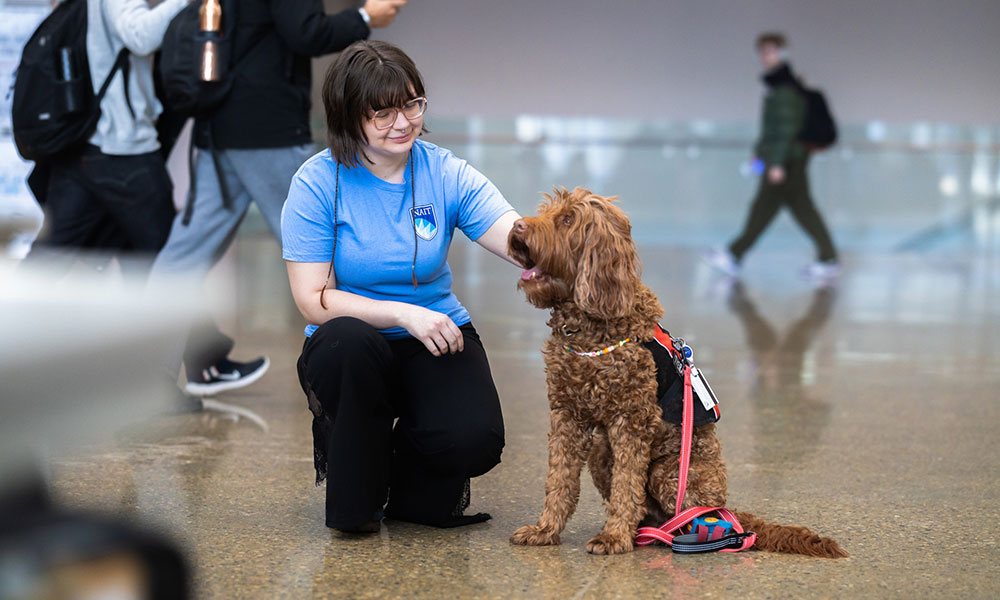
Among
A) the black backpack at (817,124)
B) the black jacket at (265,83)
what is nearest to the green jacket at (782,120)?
the black backpack at (817,124)

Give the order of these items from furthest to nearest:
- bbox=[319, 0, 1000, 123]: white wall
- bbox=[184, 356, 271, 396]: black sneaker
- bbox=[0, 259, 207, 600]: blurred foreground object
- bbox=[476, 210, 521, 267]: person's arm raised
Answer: bbox=[319, 0, 1000, 123]: white wall
bbox=[184, 356, 271, 396]: black sneaker
bbox=[476, 210, 521, 267]: person's arm raised
bbox=[0, 259, 207, 600]: blurred foreground object

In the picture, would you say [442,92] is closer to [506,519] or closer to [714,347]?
[714,347]

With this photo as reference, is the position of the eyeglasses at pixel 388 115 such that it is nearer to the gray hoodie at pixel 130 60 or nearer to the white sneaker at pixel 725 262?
the gray hoodie at pixel 130 60

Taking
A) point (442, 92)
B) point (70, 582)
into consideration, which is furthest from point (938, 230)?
point (70, 582)

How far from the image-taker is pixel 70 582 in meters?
1.05

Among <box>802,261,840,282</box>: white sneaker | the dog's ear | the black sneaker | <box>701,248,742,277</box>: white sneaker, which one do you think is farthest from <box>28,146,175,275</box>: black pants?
<box>802,261,840,282</box>: white sneaker

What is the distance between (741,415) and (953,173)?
1163 centimetres

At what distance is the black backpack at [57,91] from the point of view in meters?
4.12

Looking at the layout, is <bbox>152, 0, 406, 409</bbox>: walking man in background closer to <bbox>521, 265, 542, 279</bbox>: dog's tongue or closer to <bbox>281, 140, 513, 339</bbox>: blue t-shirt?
<bbox>281, 140, 513, 339</bbox>: blue t-shirt

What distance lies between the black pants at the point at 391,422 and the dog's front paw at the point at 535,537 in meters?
0.24

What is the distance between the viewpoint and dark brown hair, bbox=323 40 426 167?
2801 mm

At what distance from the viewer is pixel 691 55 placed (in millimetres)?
15031

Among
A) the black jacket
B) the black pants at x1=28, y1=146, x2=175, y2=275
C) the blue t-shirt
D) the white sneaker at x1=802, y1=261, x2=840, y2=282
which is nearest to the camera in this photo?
the blue t-shirt

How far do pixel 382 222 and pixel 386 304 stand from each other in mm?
245
